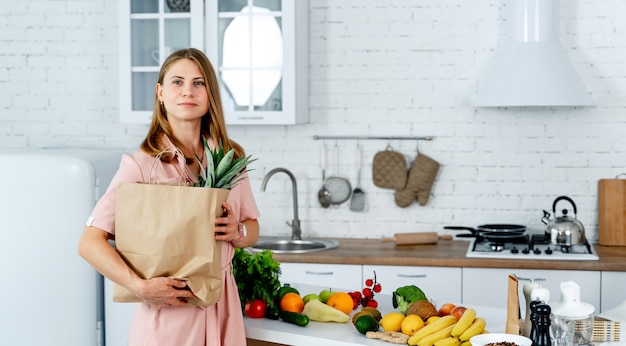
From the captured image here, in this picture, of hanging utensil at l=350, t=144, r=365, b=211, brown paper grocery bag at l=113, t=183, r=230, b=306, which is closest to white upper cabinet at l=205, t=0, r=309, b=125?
hanging utensil at l=350, t=144, r=365, b=211

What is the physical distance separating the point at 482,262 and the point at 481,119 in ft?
3.15

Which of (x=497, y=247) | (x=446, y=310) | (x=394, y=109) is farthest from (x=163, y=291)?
(x=394, y=109)

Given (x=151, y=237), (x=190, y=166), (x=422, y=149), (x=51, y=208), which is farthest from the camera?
(x=422, y=149)

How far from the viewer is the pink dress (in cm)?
256

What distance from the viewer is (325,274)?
179 inches

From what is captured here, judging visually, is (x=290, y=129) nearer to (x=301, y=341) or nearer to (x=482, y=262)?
(x=482, y=262)

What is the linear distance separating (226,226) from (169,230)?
0.19m

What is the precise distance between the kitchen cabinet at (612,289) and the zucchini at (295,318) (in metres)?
2.01

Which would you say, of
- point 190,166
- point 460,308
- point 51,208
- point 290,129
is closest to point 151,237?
point 190,166

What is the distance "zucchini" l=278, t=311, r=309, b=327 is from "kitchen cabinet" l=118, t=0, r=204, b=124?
212cm

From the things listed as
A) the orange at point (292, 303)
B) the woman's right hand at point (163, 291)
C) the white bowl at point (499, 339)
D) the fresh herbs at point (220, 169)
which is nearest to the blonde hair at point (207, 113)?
the fresh herbs at point (220, 169)

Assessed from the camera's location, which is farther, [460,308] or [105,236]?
[460,308]

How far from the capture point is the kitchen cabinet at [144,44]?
4730mm

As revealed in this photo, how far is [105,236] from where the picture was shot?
2.55 m
